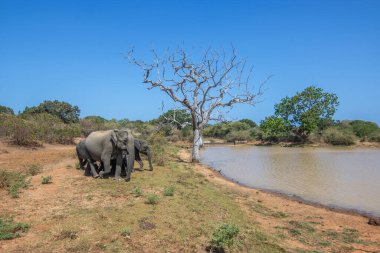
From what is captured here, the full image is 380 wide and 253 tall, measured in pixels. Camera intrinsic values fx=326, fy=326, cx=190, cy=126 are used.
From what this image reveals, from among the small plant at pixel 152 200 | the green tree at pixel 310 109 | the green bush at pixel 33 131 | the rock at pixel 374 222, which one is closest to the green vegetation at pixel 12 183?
the small plant at pixel 152 200

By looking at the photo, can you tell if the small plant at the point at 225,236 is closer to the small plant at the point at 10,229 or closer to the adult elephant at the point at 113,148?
the small plant at the point at 10,229

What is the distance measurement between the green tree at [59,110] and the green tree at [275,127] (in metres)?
28.1

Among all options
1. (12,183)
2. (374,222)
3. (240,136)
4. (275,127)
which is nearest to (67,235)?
(12,183)

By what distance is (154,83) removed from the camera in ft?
67.1

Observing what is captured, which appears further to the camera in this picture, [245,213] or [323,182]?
[323,182]

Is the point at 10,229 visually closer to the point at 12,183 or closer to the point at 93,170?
the point at 12,183

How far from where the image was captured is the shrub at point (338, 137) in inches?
1628

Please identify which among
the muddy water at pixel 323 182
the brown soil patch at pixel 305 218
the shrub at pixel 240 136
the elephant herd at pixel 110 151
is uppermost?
the shrub at pixel 240 136

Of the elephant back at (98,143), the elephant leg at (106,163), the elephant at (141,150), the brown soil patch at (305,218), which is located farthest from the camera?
the elephant at (141,150)

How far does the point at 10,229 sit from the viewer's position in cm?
614

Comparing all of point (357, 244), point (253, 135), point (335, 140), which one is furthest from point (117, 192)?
point (253, 135)

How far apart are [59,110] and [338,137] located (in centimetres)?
3977

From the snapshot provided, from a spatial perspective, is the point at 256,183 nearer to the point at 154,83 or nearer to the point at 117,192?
the point at 117,192

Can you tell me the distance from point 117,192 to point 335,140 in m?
39.2
